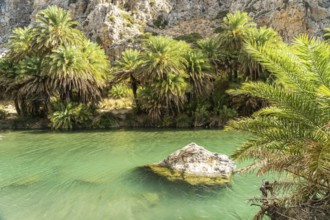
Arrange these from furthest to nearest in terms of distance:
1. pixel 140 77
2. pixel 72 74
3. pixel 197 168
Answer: pixel 140 77 < pixel 72 74 < pixel 197 168

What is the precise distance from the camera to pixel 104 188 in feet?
42.2

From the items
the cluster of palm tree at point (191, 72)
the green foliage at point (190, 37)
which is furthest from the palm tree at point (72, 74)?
the green foliage at point (190, 37)

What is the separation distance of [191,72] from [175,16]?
43.7m

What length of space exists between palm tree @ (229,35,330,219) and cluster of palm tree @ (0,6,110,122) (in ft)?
88.0

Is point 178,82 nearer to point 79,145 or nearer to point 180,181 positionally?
point 79,145

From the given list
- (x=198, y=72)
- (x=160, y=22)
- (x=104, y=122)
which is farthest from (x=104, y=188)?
(x=160, y=22)

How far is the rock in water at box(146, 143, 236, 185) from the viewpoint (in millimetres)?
13023

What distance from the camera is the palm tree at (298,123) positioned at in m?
5.90

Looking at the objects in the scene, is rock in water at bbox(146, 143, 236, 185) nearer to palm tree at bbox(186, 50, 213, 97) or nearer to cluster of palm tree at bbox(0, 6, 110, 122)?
palm tree at bbox(186, 50, 213, 97)

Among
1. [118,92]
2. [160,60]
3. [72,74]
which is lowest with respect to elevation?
[118,92]

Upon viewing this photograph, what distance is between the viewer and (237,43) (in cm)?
3469

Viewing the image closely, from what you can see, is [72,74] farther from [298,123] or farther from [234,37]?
[298,123]

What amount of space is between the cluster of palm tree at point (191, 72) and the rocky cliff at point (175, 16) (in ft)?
74.8

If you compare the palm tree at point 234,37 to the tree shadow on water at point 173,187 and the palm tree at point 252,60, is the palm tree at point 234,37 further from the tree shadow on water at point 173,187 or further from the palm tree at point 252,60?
the tree shadow on water at point 173,187
